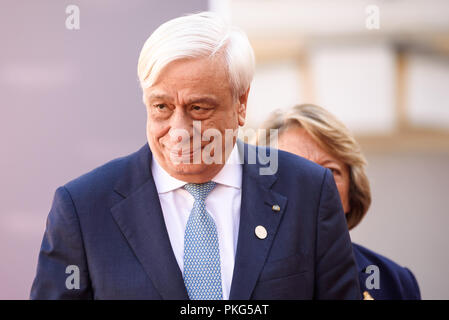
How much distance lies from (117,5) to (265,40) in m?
3.31

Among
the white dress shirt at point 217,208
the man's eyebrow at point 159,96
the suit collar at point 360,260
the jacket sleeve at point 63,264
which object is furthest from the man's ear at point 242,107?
the suit collar at point 360,260

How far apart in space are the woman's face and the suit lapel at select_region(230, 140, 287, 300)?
63cm

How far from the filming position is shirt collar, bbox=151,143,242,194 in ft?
5.51

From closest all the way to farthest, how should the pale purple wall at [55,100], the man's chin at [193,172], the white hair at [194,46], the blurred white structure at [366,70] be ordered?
the white hair at [194,46] < the man's chin at [193,172] < the pale purple wall at [55,100] < the blurred white structure at [366,70]

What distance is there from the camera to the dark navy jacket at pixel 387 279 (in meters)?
2.34

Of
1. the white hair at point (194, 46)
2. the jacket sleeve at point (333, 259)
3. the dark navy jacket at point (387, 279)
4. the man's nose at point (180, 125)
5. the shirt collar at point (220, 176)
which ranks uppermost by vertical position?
the white hair at point (194, 46)

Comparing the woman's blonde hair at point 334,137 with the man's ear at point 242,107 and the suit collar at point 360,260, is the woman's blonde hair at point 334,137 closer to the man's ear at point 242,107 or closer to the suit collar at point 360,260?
the suit collar at point 360,260

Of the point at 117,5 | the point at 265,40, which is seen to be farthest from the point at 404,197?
the point at 117,5

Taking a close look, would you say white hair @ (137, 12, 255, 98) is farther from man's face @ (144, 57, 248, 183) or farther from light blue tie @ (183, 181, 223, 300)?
light blue tie @ (183, 181, 223, 300)

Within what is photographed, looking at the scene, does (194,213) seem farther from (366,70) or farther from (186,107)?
(366,70)

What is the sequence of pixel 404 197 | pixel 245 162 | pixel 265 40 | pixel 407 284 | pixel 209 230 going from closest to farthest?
pixel 209 230 → pixel 245 162 → pixel 407 284 → pixel 404 197 → pixel 265 40

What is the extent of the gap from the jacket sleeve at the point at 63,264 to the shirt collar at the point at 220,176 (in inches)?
10.0

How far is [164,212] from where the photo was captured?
1.67 meters
